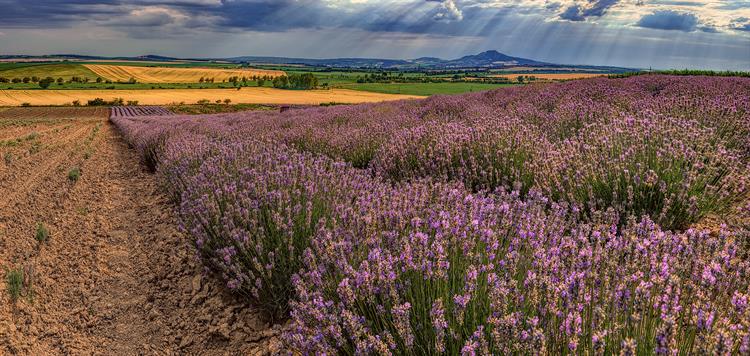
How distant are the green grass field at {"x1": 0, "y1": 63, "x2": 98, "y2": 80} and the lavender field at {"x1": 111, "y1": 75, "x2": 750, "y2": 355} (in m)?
79.8

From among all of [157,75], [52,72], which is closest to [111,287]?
[157,75]

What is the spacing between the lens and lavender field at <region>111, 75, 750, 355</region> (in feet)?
4.95

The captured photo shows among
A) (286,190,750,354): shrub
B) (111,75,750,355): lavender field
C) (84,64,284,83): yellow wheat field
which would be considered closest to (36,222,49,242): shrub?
(111,75,750,355): lavender field

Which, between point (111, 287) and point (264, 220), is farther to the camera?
point (111, 287)

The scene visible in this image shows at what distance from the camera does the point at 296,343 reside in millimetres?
1913

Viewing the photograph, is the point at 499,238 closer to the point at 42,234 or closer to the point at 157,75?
the point at 42,234

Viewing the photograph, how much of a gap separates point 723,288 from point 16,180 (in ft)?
33.4

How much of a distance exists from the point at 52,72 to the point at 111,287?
8628 cm

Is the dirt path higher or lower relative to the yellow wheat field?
lower

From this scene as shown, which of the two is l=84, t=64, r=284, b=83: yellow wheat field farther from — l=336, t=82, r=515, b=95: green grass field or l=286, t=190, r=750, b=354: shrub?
l=286, t=190, r=750, b=354: shrub

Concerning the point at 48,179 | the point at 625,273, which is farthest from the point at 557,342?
the point at 48,179

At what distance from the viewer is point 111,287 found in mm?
4000

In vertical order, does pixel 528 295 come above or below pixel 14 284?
above

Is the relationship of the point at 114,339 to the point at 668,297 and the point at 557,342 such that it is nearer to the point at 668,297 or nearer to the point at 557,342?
the point at 557,342
